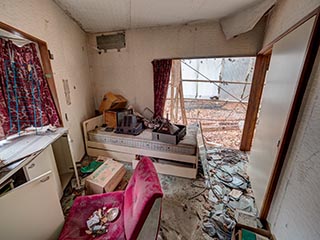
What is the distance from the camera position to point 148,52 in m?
2.85

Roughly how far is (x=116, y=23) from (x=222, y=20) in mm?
1799

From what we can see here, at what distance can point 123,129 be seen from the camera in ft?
8.53

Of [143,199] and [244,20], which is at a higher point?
[244,20]

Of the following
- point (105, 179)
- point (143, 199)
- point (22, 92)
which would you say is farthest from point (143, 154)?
point (22, 92)

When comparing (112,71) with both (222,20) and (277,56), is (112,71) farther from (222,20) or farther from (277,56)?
(277,56)

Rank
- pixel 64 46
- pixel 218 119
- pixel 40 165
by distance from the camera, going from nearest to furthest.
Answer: pixel 40 165, pixel 64 46, pixel 218 119

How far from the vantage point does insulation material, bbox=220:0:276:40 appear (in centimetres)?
182

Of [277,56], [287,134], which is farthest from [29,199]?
[277,56]

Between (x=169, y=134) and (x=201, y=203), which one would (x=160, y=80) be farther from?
(x=201, y=203)

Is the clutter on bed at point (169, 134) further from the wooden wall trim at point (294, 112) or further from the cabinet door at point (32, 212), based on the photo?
the cabinet door at point (32, 212)

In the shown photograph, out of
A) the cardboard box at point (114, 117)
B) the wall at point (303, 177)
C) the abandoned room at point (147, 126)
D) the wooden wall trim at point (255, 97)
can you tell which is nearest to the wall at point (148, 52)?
the abandoned room at point (147, 126)

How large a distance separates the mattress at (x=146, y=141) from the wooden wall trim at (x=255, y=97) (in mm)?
983

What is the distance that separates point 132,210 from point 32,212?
71cm

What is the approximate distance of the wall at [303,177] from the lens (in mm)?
935
